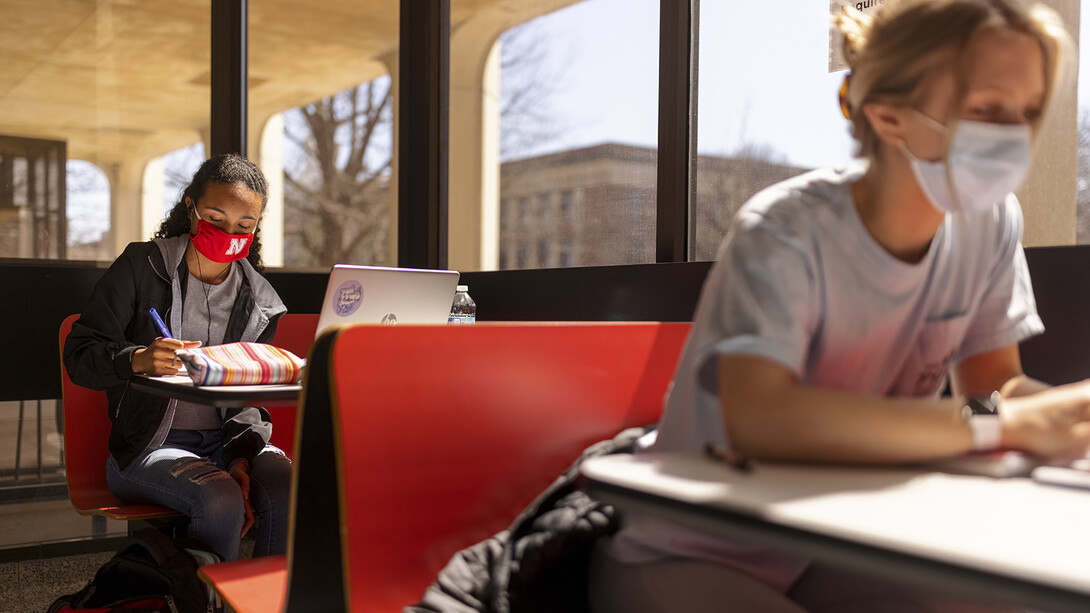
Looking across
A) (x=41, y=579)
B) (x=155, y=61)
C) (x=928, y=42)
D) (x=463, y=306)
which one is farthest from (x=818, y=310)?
(x=155, y=61)

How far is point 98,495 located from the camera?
7.98 feet

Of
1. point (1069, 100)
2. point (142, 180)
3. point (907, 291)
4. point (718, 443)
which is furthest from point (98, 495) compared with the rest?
point (1069, 100)

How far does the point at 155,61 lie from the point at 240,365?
89.4 inches

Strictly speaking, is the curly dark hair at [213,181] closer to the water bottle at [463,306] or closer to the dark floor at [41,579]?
the water bottle at [463,306]

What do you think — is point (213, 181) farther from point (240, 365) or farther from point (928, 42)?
point (928, 42)

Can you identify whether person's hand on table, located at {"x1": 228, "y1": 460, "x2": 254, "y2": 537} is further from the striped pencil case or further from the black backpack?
the striped pencil case

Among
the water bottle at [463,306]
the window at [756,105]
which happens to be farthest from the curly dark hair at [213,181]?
the window at [756,105]

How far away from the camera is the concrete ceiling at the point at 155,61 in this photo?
128 inches

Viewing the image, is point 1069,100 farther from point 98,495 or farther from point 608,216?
point 98,495

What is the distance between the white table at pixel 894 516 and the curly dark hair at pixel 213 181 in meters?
1.92

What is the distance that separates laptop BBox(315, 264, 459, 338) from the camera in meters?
1.96

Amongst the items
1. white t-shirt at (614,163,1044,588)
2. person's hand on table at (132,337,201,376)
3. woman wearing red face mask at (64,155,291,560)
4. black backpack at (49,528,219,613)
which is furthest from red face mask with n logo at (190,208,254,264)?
white t-shirt at (614,163,1044,588)

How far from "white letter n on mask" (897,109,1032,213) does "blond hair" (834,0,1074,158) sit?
0.14 feet

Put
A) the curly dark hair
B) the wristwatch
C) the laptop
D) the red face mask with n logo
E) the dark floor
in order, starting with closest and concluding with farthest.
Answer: the wristwatch
the laptop
the red face mask with n logo
the curly dark hair
the dark floor
